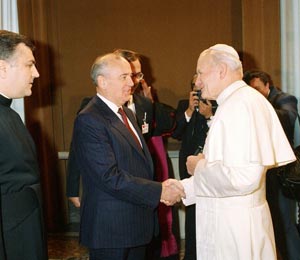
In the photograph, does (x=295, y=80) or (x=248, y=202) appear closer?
(x=248, y=202)

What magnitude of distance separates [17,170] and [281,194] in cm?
213

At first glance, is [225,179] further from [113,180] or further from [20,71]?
[20,71]

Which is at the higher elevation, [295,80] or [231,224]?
[295,80]

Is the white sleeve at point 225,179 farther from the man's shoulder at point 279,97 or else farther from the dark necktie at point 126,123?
the man's shoulder at point 279,97

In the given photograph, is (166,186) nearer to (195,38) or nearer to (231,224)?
(231,224)

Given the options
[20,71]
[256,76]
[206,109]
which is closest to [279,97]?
[256,76]

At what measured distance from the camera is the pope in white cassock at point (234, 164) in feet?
7.00

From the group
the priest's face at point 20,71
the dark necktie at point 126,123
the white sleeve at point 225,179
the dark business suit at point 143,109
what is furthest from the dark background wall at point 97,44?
the white sleeve at point 225,179

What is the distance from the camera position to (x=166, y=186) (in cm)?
262

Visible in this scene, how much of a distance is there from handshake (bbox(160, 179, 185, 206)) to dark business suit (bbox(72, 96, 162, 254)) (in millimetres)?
47

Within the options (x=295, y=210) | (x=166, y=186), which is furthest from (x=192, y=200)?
(x=295, y=210)

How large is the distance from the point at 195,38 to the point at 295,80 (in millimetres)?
935

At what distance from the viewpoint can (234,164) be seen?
212cm

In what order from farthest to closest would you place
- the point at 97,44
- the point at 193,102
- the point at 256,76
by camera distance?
the point at 97,44, the point at 256,76, the point at 193,102
